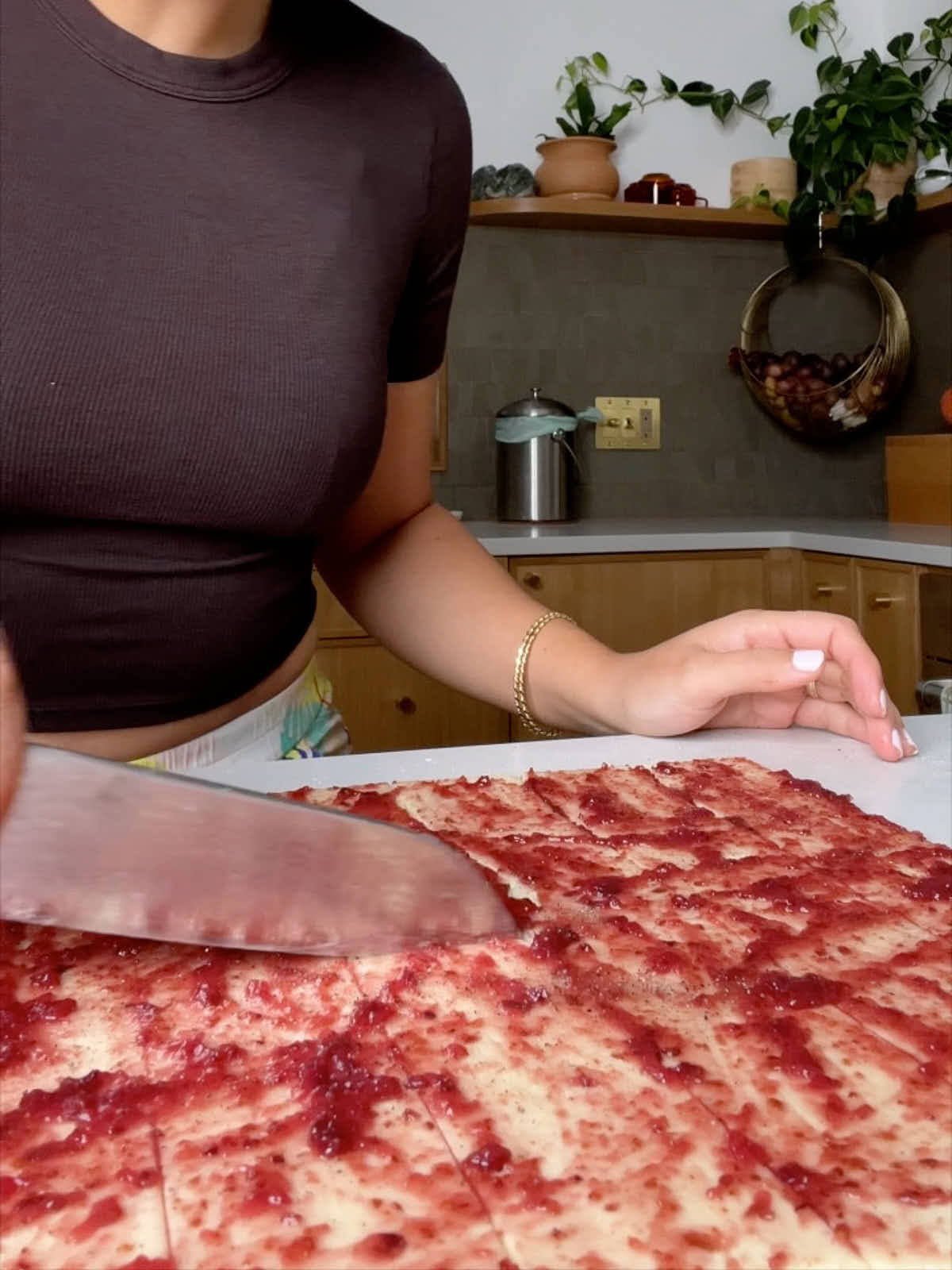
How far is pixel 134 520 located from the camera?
914 millimetres

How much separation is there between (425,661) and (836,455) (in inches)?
93.3

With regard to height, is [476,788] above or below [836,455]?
below

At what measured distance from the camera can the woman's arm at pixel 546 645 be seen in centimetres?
101

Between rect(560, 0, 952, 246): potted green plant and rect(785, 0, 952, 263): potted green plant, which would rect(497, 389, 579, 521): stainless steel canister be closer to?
rect(560, 0, 952, 246): potted green plant

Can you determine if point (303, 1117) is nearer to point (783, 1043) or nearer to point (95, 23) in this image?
point (783, 1043)

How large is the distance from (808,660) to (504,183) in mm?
2234

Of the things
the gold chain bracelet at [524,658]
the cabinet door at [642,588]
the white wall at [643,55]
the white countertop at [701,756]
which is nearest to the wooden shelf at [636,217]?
the white wall at [643,55]

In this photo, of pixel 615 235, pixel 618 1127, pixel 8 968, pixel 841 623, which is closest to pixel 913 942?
pixel 618 1127

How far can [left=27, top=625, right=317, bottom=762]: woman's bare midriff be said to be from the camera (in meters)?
0.96

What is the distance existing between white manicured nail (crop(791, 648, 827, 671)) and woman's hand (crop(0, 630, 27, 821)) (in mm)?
667

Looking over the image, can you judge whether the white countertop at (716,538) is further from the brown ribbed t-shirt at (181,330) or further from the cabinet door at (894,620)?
the brown ribbed t-shirt at (181,330)

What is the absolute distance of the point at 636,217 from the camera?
2.95m

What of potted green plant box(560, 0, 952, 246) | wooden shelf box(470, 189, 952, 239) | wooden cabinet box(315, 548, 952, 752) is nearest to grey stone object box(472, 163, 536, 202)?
wooden shelf box(470, 189, 952, 239)

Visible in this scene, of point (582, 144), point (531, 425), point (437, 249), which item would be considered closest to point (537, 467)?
point (531, 425)
